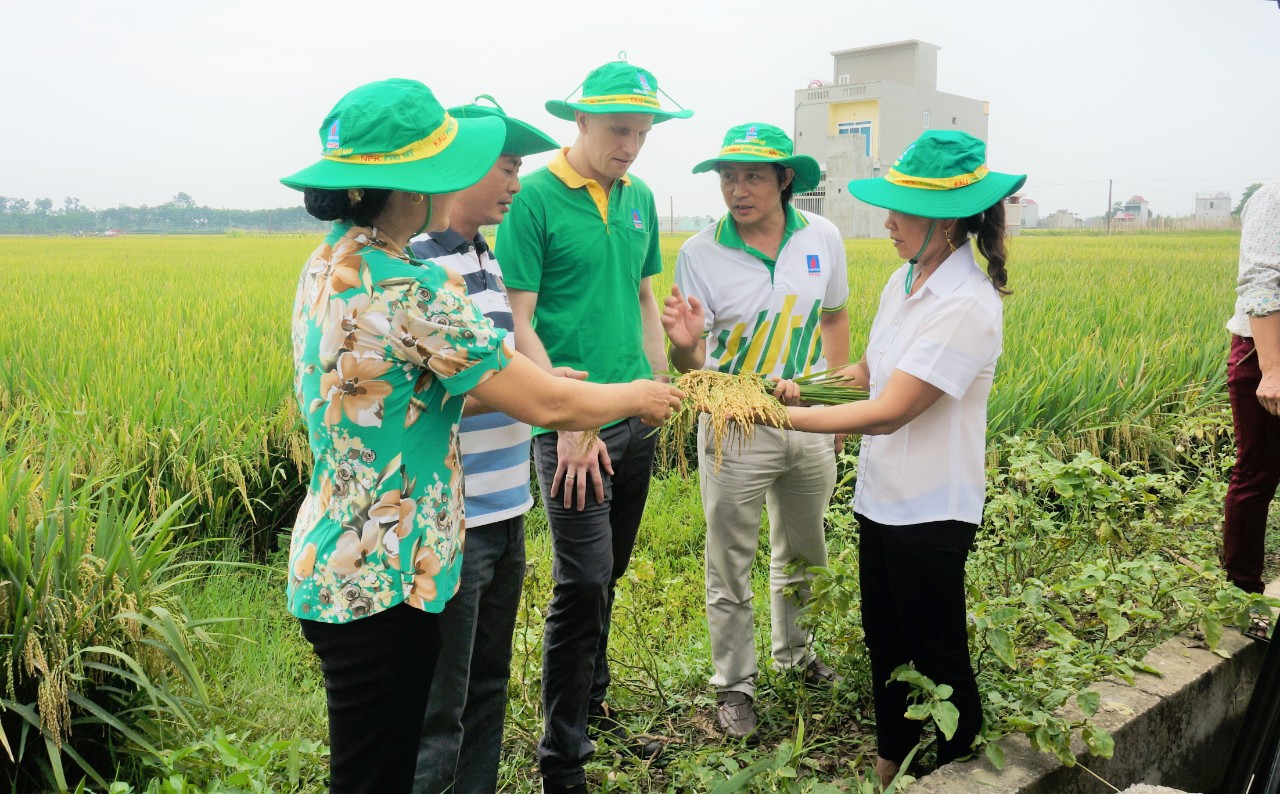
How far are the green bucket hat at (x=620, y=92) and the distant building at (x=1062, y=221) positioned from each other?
125 feet

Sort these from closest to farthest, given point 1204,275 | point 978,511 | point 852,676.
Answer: point 978,511 < point 852,676 < point 1204,275

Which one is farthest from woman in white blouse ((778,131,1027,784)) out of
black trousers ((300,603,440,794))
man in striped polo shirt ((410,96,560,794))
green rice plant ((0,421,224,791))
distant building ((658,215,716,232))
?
distant building ((658,215,716,232))

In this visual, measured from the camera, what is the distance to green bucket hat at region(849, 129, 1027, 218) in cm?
214

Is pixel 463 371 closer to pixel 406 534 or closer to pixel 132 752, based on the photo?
pixel 406 534

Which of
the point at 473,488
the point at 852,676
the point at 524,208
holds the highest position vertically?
the point at 524,208

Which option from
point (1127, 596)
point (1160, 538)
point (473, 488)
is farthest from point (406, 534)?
point (1160, 538)

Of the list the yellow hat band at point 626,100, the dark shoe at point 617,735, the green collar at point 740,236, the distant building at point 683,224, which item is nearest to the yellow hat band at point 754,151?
the green collar at point 740,236

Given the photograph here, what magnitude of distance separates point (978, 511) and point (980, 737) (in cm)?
56

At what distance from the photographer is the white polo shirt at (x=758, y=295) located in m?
2.89

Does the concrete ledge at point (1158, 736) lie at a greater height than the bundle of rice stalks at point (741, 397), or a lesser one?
lesser

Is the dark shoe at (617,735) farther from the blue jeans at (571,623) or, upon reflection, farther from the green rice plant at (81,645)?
the green rice plant at (81,645)

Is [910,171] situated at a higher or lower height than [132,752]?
higher

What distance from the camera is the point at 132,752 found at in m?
2.31

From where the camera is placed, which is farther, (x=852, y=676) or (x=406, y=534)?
(x=852, y=676)
